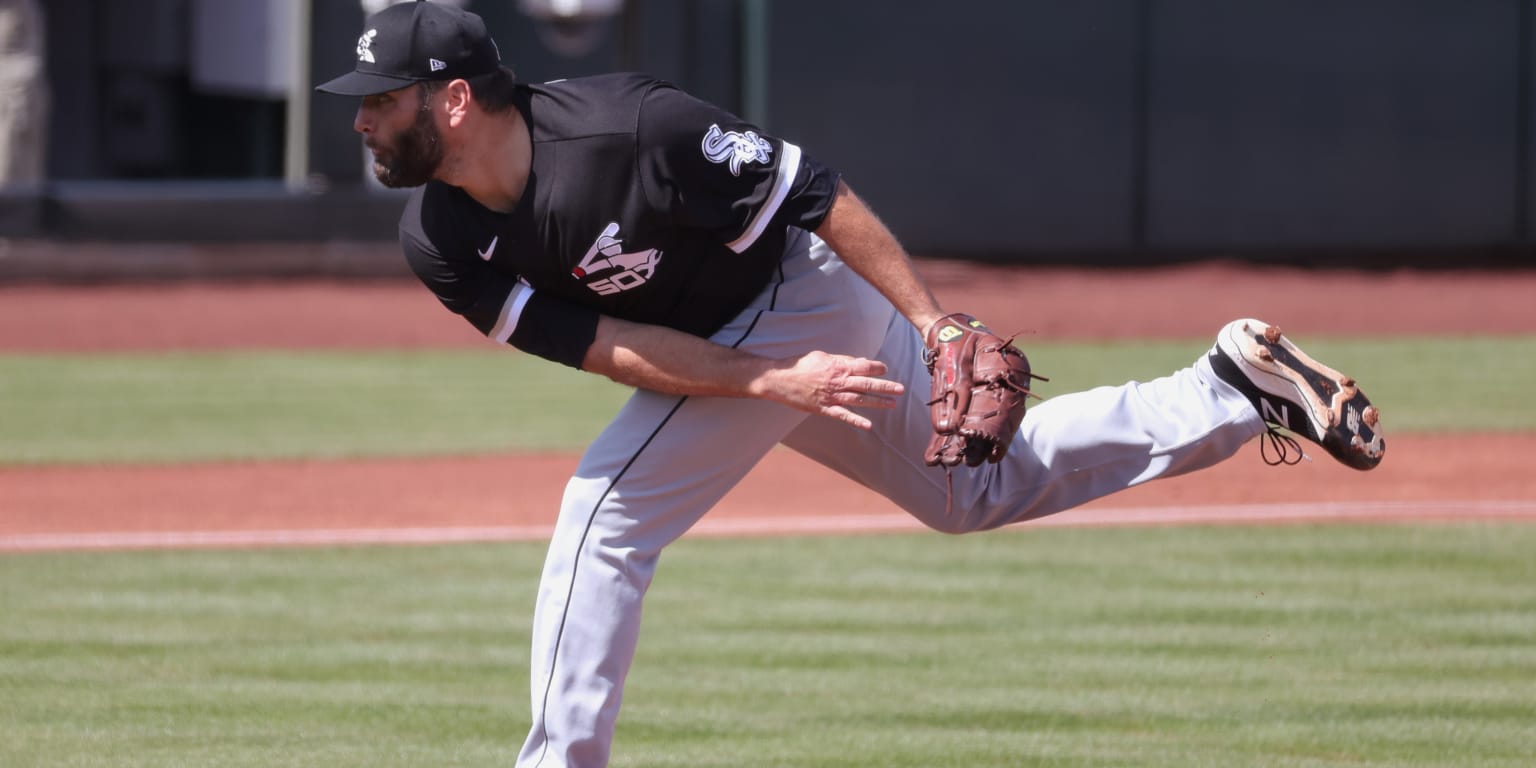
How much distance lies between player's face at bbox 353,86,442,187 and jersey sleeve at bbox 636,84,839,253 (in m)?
0.39

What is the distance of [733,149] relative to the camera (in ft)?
11.7

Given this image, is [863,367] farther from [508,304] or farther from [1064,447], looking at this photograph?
[508,304]

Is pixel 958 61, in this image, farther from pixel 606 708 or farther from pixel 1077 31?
pixel 606 708

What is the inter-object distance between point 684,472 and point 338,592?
2980 mm

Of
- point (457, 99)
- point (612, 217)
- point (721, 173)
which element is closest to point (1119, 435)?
point (721, 173)

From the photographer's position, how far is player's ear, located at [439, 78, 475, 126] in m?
3.52

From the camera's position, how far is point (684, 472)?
3697mm

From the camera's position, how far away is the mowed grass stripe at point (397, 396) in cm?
1042

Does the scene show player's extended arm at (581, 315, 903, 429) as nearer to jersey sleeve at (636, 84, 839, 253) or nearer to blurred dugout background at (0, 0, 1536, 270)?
jersey sleeve at (636, 84, 839, 253)

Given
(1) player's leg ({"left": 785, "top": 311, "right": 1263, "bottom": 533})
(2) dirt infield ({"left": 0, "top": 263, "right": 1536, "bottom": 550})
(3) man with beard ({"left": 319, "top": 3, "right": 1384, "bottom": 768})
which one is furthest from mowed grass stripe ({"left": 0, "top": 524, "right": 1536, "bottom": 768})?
(3) man with beard ({"left": 319, "top": 3, "right": 1384, "bottom": 768})

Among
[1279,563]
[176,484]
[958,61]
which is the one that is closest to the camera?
[1279,563]

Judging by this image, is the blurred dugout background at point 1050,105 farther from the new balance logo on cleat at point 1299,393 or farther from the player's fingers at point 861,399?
the player's fingers at point 861,399

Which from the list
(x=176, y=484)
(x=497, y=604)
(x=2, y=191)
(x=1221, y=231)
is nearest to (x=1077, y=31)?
(x=1221, y=231)

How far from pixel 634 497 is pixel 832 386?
440mm
